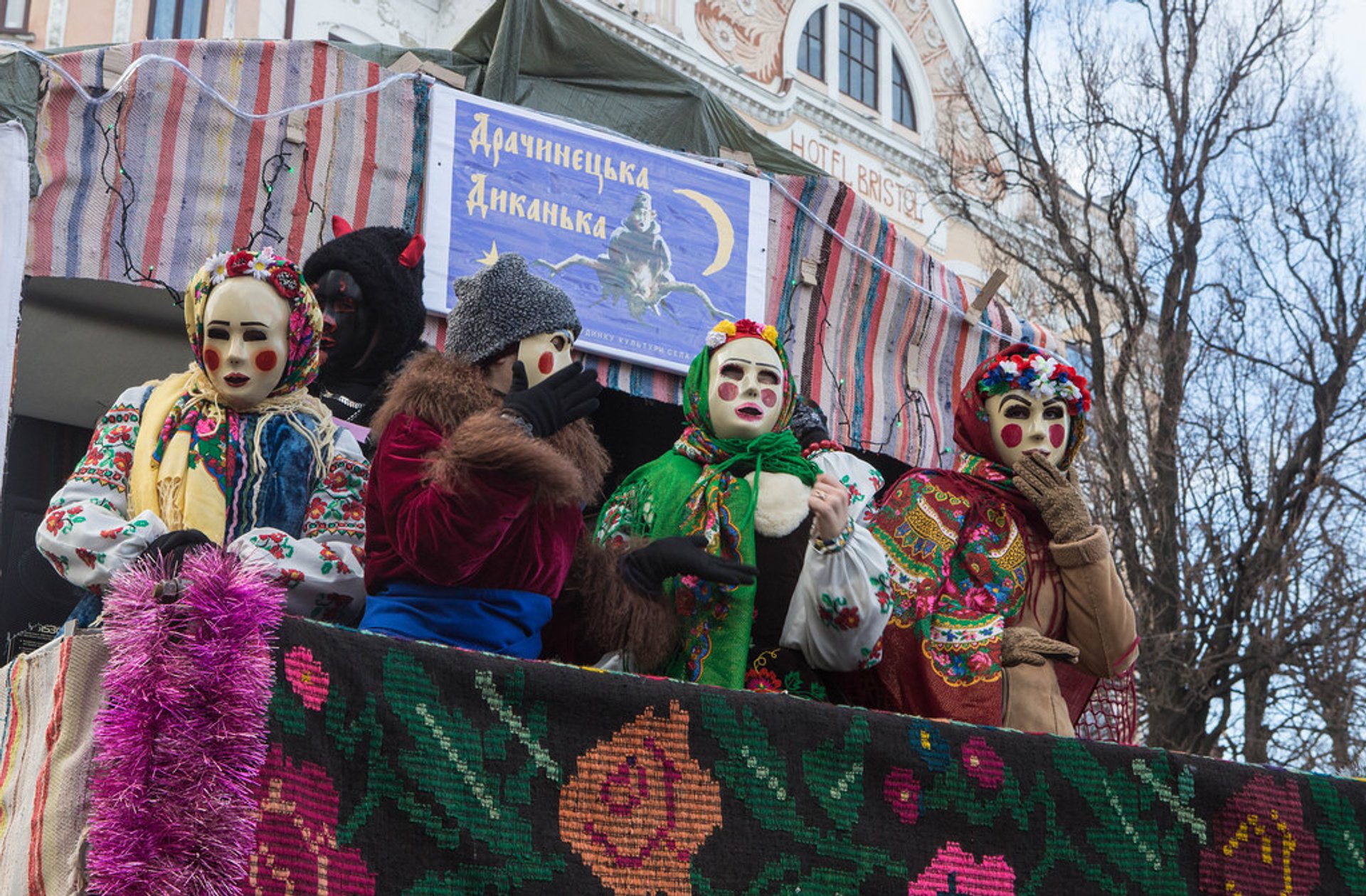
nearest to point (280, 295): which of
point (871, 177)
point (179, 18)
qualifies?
point (179, 18)

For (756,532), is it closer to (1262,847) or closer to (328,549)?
(328,549)

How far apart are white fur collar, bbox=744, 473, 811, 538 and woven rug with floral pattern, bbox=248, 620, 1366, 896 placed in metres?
0.65

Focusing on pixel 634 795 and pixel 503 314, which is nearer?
pixel 634 795

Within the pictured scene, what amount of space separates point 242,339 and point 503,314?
0.48 m

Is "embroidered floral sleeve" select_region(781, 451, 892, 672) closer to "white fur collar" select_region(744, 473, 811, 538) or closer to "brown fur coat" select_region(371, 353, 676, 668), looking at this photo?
"white fur collar" select_region(744, 473, 811, 538)

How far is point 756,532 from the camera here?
2.86 meters

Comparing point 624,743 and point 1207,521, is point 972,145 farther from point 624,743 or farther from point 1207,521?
point 624,743

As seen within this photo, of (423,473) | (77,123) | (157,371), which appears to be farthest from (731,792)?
(157,371)

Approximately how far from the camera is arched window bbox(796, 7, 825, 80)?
1213cm

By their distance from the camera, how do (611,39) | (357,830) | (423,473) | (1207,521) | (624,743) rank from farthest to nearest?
(1207,521) < (611,39) < (423,473) < (624,743) < (357,830)

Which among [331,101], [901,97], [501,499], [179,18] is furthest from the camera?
[901,97]

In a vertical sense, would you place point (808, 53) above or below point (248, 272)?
above

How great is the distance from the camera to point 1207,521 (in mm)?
9062

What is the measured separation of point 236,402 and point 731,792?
1.27 meters
